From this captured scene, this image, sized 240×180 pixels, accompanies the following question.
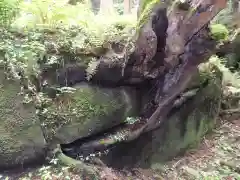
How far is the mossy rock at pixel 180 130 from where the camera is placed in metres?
5.02

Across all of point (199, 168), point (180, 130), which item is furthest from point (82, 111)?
point (199, 168)

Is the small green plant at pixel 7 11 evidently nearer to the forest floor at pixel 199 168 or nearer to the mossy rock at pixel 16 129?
the mossy rock at pixel 16 129

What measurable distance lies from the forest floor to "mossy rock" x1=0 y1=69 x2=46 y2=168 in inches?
9.3

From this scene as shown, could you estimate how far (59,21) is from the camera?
4.14m

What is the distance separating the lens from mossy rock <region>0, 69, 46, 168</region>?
12.1 ft

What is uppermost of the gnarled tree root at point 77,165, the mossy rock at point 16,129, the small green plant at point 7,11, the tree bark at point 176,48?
the small green plant at point 7,11

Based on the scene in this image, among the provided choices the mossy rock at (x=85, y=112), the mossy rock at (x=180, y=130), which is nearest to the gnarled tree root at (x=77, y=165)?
the mossy rock at (x=85, y=112)

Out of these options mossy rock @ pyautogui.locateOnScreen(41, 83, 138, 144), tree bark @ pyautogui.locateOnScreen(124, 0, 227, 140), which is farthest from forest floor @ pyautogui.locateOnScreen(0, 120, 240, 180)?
tree bark @ pyautogui.locateOnScreen(124, 0, 227, 140)

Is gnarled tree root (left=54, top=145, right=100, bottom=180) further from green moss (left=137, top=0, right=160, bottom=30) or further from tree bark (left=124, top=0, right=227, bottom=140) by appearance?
green moss (left=137, top=0, right=160, bottom=30)

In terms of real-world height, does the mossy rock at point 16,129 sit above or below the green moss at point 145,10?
below

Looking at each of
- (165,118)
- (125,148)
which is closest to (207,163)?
(165,118)

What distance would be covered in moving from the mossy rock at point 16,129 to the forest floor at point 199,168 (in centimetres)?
24

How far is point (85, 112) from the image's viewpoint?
13.9 ft

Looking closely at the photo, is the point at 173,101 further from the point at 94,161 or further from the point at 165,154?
the point at 94,161
